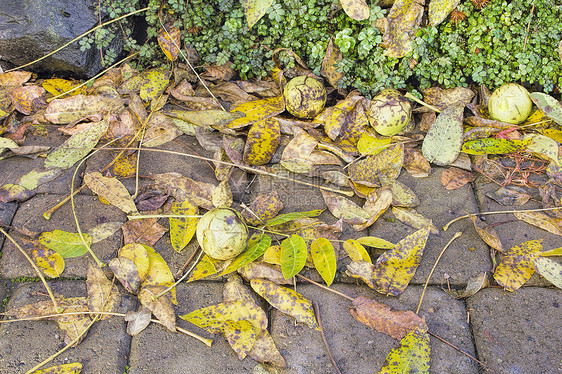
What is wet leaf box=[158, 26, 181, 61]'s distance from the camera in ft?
9.76

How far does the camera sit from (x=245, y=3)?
2.48 m

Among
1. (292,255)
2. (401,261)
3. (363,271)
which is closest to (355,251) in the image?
(363,271)

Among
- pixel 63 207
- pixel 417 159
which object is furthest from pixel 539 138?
pixel 63 207

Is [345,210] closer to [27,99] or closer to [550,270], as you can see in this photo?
[550,270]

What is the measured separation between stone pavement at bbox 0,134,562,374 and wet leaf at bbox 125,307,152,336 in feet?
0.09

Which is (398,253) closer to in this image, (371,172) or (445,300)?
(445,300)

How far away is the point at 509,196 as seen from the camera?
2434mm

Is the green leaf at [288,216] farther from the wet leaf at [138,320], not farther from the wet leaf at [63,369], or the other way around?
the wet leaf at [63,369]

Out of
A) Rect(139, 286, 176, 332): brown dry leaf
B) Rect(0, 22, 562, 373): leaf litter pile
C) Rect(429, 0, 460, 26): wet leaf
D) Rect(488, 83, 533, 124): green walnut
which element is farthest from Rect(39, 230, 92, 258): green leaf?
Rect(488, 83, 533, 124): green walnut

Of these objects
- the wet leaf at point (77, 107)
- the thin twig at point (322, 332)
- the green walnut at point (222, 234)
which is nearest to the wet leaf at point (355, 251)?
the thin twig at point (322, 332)

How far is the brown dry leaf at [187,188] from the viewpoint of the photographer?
7.73 feet

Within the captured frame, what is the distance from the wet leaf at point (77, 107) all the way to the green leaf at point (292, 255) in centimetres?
160

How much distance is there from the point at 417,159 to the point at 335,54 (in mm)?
924

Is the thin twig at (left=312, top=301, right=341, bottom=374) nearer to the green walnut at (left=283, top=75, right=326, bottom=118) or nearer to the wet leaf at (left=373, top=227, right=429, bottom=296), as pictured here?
the wet leaf at (left=373, top=227, right=429, bottom=296)
